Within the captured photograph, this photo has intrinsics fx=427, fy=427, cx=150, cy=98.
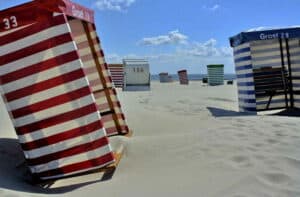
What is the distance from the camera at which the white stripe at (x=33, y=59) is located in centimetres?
396

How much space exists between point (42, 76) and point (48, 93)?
17 centimetres

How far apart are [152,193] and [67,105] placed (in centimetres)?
124

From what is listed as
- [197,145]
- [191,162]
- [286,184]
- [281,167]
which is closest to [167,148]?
[197,145]

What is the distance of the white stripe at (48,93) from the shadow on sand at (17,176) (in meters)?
0.64

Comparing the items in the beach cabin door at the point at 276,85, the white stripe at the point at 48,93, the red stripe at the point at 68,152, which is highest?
the white stripe at the point at 48,93

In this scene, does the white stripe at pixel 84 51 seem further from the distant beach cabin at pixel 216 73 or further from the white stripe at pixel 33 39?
the distant beach cabin at pixel 216 73

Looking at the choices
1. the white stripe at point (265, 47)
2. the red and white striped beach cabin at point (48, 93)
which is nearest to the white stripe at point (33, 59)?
the red and white striped beach cabin at point (48, 93)

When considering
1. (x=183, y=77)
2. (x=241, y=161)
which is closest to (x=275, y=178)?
(x=241, y=161)

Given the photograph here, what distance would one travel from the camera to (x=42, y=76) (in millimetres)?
3971

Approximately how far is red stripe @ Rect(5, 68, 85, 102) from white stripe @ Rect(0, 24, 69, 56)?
1.23 ft

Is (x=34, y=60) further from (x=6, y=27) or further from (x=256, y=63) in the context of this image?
(x=256, y=63)

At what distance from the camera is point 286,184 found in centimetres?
329

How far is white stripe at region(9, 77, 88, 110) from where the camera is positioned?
3.98 meters

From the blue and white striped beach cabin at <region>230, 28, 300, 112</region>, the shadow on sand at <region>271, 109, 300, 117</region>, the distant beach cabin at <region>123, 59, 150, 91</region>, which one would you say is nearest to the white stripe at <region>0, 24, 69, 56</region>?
the blue and white striped beach cabin at <region>230, 28, 300, 112</region>
